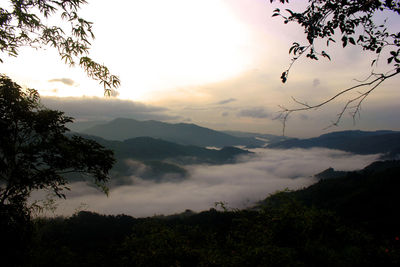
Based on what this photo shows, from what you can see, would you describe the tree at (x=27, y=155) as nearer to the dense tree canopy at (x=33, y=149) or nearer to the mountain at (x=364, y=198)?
the dense tree canopy at (x=33, y=149)

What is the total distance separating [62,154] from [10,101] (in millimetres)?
1634

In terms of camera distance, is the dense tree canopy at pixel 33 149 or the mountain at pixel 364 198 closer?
the dense tree canopy at pixel 33 149

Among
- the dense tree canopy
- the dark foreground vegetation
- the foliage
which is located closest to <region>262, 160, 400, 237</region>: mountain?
the dark foreground vegetation

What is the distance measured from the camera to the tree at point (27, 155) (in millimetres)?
5086

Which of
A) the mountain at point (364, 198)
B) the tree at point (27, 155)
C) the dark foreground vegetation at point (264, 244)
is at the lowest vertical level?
the mountain at point (364, 198)

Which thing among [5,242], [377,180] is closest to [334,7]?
[5,242]

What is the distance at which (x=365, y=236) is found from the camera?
6.28m

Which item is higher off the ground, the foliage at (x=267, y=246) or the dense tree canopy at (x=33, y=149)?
the dense tree canopy at (x=33, y=149)

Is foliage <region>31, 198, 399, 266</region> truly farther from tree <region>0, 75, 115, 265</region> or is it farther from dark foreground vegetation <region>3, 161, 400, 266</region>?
tree <region>0, 75, 115, 265</region>

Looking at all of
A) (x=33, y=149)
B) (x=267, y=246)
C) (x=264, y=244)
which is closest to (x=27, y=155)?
(x=33, y=149)

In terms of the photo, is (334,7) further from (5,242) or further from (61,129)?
(5,242)

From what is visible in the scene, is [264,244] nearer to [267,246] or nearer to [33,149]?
[267,246]

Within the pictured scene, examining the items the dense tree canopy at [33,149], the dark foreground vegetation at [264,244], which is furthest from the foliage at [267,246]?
the dense tree canopy at [33,149]

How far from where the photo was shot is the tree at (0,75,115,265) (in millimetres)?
5086
